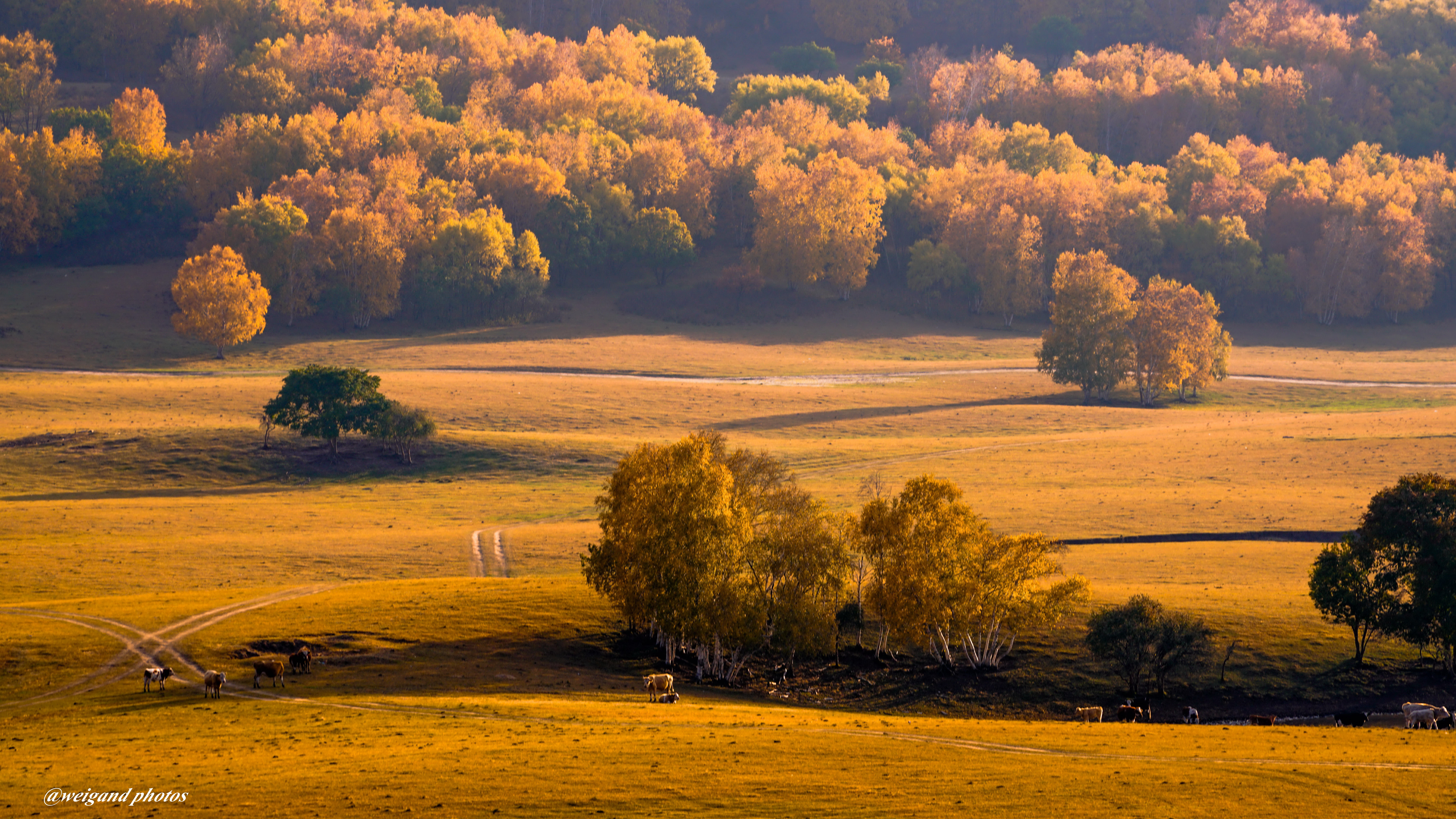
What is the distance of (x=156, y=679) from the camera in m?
48.1

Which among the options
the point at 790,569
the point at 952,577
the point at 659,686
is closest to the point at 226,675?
the point at 659,686

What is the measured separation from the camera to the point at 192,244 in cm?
17375

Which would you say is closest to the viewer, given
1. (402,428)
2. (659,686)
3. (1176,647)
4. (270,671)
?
(270,671)

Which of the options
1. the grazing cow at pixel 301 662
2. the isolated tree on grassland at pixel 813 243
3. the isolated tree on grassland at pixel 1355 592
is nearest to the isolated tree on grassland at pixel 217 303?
the isolated tree on grassland at pixel 813 243

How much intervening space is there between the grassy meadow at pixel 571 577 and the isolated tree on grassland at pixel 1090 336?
4.45m

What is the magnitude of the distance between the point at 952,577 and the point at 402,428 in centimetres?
6298

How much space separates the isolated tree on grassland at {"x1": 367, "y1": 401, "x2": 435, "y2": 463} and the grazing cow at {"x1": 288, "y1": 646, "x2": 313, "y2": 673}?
2217 inches

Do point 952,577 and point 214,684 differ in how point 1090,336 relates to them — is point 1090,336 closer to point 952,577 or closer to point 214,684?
point 952,577

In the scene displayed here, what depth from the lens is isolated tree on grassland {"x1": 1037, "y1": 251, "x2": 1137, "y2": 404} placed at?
146 m

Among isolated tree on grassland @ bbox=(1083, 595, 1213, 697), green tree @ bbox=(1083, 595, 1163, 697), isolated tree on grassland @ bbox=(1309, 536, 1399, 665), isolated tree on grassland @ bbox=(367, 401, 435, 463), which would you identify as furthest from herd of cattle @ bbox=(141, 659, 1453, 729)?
isolated tree on grassland @ bbox=(367, 401, 435, 463)

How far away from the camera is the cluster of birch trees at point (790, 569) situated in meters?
58.1

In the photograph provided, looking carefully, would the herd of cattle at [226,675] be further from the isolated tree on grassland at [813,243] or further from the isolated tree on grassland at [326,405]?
the isolated tree on grassland at [813,243]

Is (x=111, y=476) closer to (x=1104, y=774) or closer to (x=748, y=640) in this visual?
(x=748, y=640)

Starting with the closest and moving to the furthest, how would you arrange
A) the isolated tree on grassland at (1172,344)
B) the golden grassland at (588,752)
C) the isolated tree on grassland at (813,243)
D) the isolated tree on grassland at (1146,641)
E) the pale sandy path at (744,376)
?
the golden grassland at (588,752) < the isolated tree on grassland at (1146,641) < the pale sandy path at (744,376) < the isolated tree on grassland at (1172,344) < the isolated tree on grassland at (813,243)
